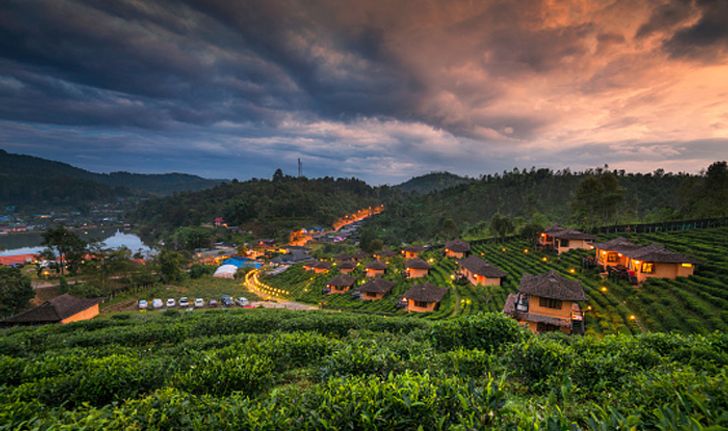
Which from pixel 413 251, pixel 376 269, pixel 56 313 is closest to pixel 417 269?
pixel 376 269

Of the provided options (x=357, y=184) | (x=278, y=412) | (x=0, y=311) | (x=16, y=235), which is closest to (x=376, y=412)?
(x=278, y=412)

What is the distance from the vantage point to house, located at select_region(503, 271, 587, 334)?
1956 cm

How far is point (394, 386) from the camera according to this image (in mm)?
4051

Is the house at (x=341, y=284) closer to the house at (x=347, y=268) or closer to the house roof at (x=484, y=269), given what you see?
the house at (x=347, y=268)

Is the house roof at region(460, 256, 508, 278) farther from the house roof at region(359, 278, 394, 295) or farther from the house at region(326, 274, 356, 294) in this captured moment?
the house at region(326, 274, 356, 294)

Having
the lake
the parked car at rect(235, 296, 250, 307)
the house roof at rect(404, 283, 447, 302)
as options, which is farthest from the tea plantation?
the lake

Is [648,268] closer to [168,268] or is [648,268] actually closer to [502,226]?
[502,226]

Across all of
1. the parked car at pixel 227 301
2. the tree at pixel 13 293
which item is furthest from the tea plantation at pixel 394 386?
the tree at pixel 13 293

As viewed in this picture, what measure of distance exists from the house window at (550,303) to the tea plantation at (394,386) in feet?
40.7

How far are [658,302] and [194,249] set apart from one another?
8111 centimetres

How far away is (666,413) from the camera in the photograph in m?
3.29

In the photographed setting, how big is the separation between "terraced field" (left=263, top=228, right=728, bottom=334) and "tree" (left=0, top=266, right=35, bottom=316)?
25769 millimetres

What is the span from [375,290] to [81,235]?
4897 inches

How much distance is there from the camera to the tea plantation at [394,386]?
11.8 feet
